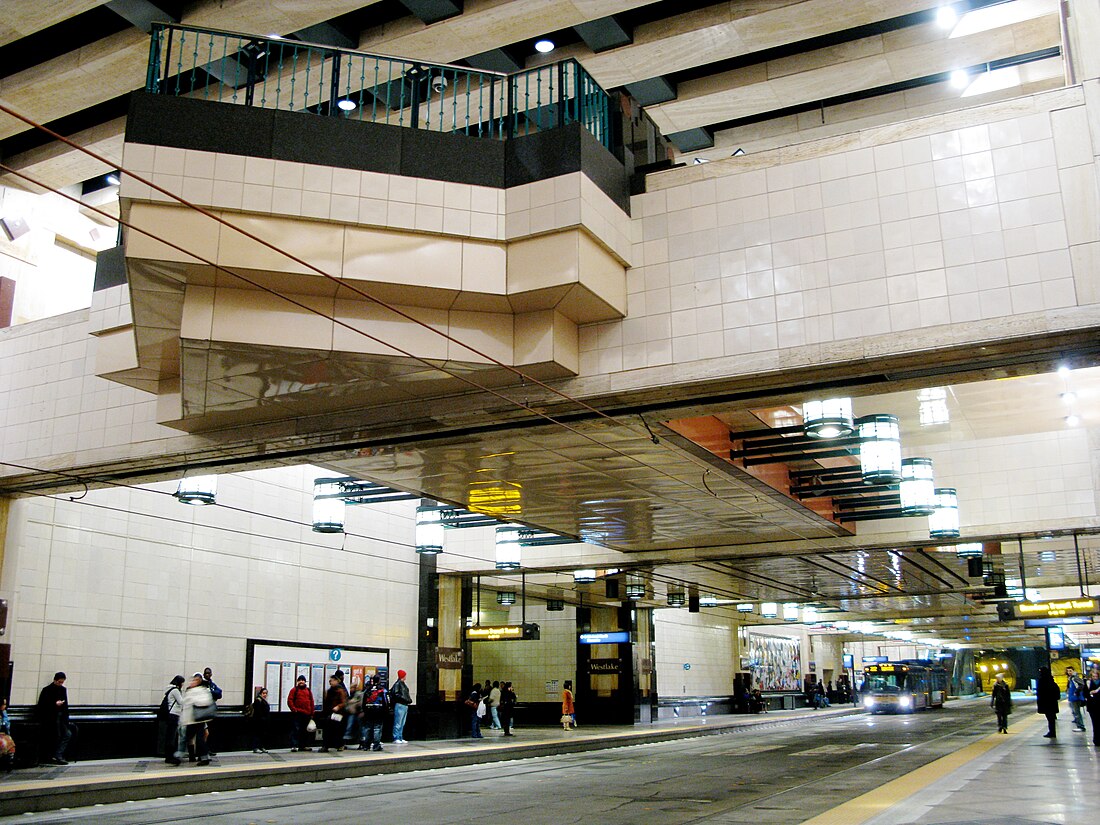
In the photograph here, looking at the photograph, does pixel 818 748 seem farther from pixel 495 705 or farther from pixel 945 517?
pixel 495 705

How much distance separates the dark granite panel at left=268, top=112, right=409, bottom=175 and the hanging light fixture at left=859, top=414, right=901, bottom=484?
768cm

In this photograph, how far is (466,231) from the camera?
34.8ft

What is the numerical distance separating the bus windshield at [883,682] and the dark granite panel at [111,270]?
42.2 metres

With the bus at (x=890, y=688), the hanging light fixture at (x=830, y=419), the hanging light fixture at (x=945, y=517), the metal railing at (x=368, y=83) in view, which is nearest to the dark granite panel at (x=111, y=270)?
the metal railing at (x=368, y=83)

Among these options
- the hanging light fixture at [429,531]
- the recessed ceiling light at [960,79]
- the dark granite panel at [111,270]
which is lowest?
the hanging light fixture at [429,531]

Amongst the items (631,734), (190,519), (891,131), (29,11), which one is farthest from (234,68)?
(631,734)

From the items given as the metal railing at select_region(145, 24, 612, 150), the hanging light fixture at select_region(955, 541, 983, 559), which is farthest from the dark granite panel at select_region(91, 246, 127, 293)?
Result: the hanging light fixture at select_region(955, 541, 983, 559)

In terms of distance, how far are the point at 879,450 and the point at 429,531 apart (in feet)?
28.8

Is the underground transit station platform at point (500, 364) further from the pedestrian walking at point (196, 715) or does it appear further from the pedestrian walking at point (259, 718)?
the pedestrian walking at point (259, 718)

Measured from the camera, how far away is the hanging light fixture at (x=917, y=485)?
15734 mm

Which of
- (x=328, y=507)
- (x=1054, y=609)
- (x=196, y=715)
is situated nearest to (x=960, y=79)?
(x=1054, y=609)

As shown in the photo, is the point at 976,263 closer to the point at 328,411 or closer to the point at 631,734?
the point at 328,411

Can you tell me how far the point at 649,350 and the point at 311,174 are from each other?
13.4ft

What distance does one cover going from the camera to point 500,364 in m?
10.6
